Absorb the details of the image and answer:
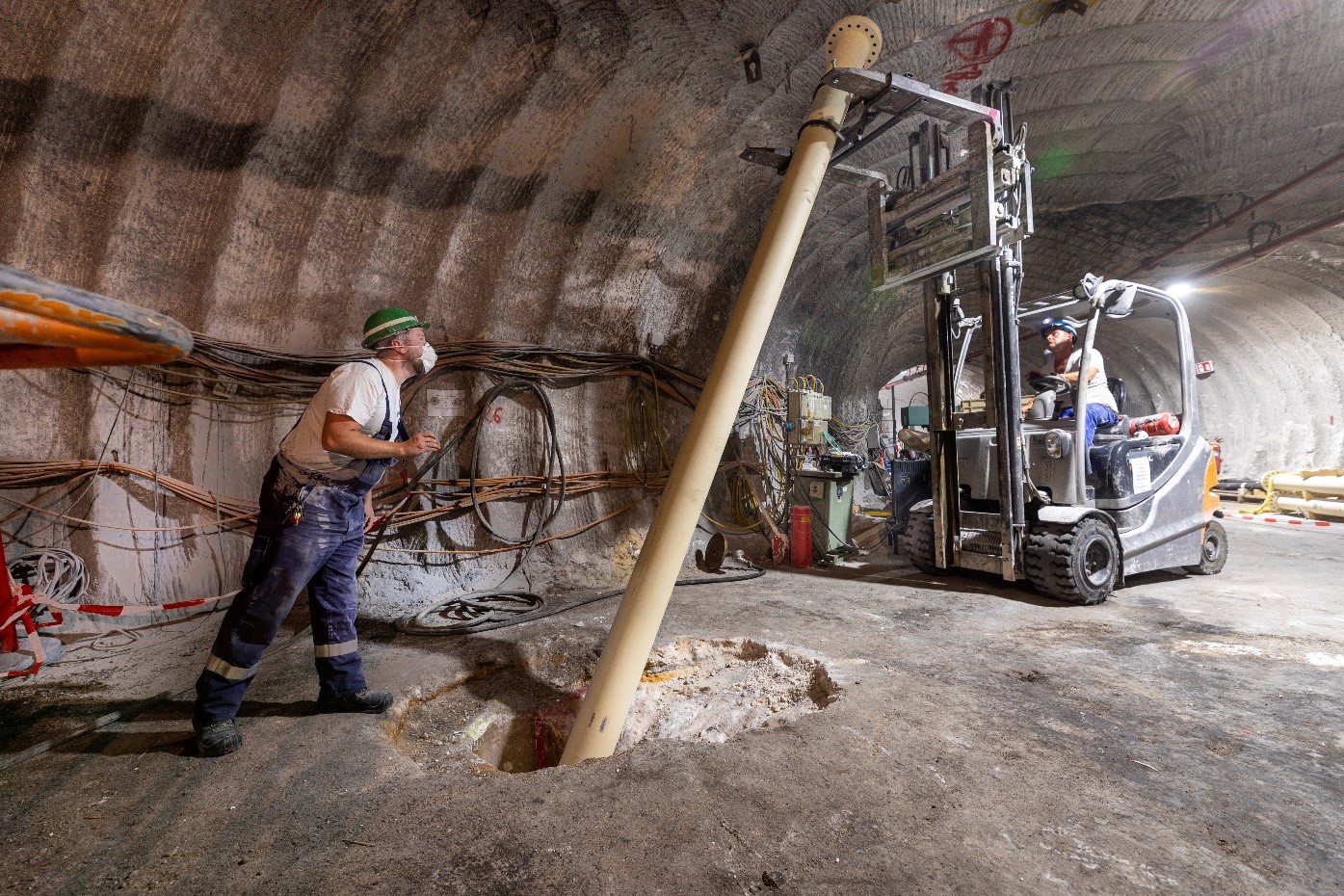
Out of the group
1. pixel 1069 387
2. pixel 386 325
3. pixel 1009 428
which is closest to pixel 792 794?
pixel 386 325

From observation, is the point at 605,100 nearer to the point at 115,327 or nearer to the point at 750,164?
the point at 750,164

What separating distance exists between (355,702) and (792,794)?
1.92 meters

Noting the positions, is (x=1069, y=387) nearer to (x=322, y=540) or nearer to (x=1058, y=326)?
(x=1058, y=326)

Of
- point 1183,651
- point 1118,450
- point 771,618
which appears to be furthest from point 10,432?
point 1118,450

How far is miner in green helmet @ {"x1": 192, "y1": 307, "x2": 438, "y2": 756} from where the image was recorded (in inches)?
92.6

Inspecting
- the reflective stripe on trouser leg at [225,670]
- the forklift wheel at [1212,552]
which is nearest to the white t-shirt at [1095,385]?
the forklift wheel at [1212,552]

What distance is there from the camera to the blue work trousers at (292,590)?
235cm

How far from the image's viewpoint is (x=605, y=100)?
4.62 meters

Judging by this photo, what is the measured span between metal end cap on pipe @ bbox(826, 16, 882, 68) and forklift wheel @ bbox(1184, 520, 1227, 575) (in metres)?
5.00

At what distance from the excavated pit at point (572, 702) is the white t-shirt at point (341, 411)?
1.14m

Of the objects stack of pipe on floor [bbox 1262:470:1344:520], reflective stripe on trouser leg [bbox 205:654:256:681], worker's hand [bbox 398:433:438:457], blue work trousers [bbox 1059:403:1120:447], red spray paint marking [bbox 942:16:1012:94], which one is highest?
red spray paint marking [bbox 942:16:1012:94]

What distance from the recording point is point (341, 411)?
250cm

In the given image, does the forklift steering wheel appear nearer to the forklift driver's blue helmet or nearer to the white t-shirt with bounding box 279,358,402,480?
the forklift driver's blue helmet

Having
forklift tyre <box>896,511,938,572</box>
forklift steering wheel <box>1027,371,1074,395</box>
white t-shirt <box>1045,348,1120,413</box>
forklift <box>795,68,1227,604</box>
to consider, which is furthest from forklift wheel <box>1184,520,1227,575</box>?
forklift tyre <box>896,511,938,572</box>
